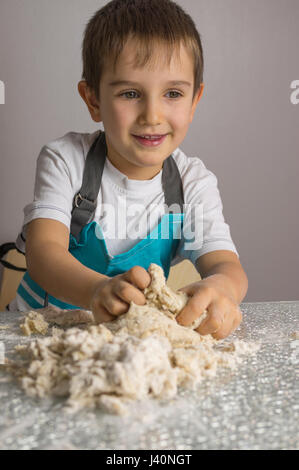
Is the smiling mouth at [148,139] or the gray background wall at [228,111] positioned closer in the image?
the smiling mouth at [148,139]

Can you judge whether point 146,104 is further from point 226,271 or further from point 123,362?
point 123,362

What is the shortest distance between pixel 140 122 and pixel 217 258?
26 centimetres

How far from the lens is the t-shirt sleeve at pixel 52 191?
833mm

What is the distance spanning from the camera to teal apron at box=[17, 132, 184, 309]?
921 millimetres

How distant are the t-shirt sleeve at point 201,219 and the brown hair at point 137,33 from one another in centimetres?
17

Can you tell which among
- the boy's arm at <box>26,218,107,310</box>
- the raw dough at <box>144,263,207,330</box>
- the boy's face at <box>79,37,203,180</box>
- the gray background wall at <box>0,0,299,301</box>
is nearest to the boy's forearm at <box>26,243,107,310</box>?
the boy's arm at <box>26,218,107,310</box>

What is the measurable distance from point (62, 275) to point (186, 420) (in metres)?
0.38

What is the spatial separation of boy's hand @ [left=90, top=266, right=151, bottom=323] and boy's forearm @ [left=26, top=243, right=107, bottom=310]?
7 centimetres

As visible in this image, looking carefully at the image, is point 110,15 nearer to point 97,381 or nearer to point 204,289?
point 204,289

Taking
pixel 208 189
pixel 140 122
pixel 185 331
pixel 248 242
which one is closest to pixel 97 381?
pixel 185 331

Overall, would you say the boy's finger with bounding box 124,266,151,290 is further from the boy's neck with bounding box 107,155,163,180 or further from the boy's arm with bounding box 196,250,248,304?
the boy's neck with bounding box 107,155,163,180

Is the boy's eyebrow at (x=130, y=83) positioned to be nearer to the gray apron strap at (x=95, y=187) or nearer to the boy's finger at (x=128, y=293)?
the gray apron strap at (x=95, y=187)

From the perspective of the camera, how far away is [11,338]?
0.59 meters

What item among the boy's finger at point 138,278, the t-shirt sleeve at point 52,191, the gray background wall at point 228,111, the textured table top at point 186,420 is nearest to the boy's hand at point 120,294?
the boy's finger at point 138,278
